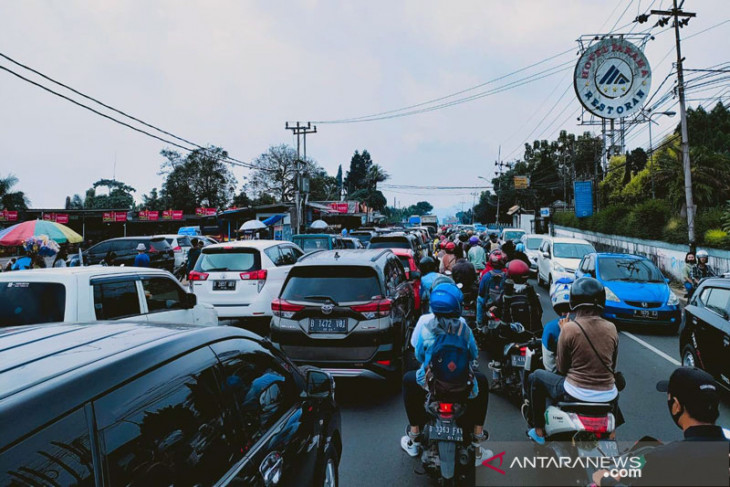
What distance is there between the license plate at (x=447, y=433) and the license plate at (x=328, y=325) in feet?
7.23

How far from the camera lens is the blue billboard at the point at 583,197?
1320 inches

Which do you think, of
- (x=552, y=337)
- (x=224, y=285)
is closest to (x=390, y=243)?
(x=224, y=285)

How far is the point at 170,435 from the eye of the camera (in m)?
1.84

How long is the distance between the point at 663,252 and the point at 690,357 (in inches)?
667

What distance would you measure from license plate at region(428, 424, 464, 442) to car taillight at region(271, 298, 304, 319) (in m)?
2.60

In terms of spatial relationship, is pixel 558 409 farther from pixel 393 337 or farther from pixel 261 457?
pixel 393 337

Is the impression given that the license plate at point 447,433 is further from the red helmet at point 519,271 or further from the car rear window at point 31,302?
the car rear window at point 31,302

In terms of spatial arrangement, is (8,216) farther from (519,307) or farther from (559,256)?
(519,307)

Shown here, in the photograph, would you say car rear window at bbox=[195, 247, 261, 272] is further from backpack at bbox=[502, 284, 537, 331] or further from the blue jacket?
the blue jacket

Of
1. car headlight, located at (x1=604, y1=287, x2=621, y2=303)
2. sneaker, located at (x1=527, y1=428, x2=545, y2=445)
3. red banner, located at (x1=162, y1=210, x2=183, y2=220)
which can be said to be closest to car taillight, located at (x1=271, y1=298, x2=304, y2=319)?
sneaker, located at (x1=527, y1=428, x2=545, y2=445)

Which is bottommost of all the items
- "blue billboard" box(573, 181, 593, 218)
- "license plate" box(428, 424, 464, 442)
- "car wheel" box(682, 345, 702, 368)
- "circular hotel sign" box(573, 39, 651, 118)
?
"car wheel" box(682, 345, 702, 368)

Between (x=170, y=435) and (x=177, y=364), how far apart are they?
0.98ft

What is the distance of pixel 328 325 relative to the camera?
→ 5.45 metres

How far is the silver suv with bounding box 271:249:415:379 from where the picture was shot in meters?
5.34
